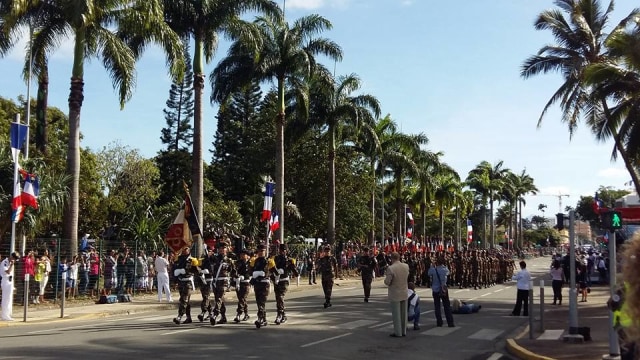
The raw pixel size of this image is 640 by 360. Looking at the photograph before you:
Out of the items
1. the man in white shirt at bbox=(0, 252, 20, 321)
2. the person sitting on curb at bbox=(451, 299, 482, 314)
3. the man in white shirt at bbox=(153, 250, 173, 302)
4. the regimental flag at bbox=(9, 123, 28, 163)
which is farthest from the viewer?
the man in white shirt at bbox=(153, 250, 173, 302)

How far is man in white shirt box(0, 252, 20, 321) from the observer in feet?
58.7

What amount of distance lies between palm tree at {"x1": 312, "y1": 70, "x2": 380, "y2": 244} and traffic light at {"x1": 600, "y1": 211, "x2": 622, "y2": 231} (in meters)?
27.3

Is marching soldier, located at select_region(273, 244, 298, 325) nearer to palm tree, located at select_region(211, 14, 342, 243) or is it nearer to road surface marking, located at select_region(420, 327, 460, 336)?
road surface marking, located at select_region(420, 327, 460, 336)

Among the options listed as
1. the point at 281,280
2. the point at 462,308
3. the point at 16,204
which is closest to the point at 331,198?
the point at 462,308

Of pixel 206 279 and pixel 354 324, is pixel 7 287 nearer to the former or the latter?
Result: pixel 206 279

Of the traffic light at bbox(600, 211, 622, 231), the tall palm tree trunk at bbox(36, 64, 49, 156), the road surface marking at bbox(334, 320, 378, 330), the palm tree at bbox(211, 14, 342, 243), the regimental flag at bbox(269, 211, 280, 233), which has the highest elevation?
the palm tree at bbox(211, 14, 342, 243)

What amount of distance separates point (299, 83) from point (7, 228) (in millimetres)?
18015

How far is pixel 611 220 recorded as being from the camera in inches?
500

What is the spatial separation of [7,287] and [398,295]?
1113 cm

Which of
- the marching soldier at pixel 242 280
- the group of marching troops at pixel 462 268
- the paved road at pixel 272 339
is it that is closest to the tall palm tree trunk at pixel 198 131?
the paved road at pixel 272 339

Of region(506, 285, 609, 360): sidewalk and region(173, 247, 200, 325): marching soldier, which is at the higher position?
region(173, 247, 200, 325): marching soldier

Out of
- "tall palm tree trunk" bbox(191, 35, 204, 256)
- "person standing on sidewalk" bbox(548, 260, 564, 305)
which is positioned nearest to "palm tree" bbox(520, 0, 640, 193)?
"person standing on sidewalk" bbox(548, 260, 564, 305)

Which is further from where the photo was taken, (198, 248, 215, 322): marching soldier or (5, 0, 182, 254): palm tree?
(5, 0, 182, 254): palm tree

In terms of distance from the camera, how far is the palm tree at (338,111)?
40.7 m
